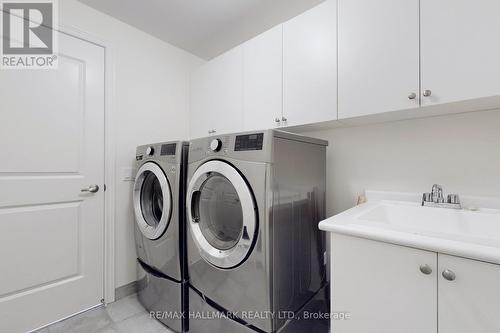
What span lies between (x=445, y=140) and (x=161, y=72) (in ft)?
8.07

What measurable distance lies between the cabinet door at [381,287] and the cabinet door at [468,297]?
0.08 feet

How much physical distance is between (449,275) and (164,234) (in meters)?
1.51

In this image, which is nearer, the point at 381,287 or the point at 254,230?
the point at 381,287

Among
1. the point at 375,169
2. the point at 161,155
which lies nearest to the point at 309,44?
the point at 375,169

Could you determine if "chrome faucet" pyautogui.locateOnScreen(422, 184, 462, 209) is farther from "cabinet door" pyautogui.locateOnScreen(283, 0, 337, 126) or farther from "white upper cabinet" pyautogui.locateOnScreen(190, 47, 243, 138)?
"white upper cabinet" pyautogui.locateOnScreen(190, 47, 243, 138)

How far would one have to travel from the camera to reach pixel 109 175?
1920 millimetres

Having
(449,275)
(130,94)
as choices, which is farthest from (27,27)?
(449,275)

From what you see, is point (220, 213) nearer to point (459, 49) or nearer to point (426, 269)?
point (426, 269)

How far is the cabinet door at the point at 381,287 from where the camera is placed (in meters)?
0.74

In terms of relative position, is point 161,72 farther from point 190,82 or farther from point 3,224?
point 3,224

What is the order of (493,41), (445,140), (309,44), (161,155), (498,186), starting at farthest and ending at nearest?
(161,155), (309,44), (445,140), (498,186), (493,41)

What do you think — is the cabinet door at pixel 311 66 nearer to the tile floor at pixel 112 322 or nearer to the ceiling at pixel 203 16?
the ceiling at pixel 203 16

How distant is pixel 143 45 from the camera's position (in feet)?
7.13

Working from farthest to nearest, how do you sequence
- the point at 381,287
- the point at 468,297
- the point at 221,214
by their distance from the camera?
the point at 221,214, the point at 381,287, the point at 468,297
